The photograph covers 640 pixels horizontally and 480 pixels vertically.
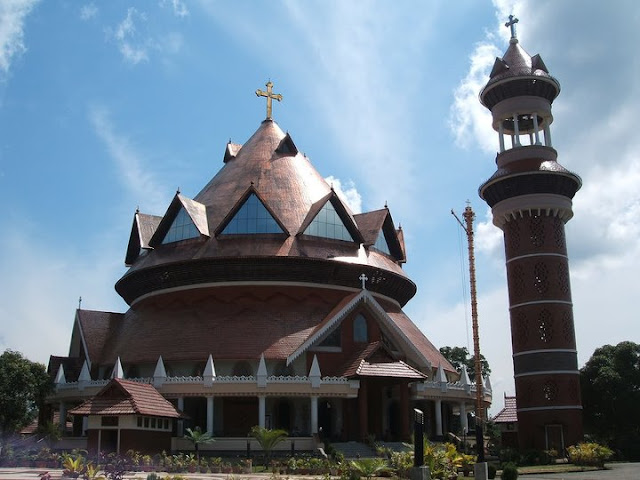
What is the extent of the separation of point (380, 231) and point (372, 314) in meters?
8.59

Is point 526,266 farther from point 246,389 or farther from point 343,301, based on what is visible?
point 246,389

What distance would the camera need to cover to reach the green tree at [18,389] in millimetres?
38406

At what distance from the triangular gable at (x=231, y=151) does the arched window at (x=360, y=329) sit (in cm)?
1802

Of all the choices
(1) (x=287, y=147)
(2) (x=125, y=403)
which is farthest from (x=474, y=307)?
(2) (x=125, y=403)

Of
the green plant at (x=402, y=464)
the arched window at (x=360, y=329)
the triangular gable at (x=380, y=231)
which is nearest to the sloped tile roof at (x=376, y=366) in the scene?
the arched window at (x=360, y=329)

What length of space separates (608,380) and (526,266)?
12300mm

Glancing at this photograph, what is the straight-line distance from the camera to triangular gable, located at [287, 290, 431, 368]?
39594 mm

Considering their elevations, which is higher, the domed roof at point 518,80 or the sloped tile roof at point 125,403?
the domed roof at point 518,80

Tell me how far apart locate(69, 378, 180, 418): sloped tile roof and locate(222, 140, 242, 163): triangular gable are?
2232 centimetres

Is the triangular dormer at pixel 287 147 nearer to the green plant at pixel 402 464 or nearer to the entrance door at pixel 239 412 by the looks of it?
the entrance door at pixel 239 412

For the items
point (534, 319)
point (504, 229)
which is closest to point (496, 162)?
point (504, 229)

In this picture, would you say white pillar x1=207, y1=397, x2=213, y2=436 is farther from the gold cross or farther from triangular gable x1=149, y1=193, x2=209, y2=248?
the gold cross

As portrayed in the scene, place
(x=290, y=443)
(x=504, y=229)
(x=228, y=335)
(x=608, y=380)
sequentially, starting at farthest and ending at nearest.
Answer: (x=608, y=380) → (x=504, y=229) → (x=228, y=335) → (x=290, y=443)

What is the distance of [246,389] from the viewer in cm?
3666
